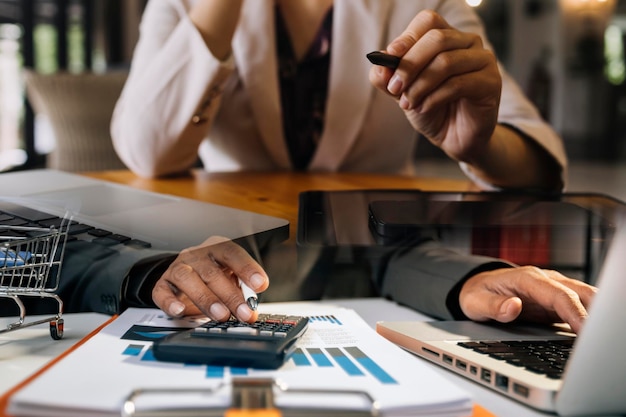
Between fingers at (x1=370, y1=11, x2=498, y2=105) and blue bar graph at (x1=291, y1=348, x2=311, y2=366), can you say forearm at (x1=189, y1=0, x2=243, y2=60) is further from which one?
blue bar graph at (x1=291, y1=348, x2=311, y2=366)

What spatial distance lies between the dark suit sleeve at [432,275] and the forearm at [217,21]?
A: 0.25 metres

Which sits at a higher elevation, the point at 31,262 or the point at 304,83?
the point at 304,83

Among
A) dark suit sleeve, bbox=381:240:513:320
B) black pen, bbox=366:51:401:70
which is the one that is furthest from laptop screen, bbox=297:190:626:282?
black pen, bbox=366:51:401:70

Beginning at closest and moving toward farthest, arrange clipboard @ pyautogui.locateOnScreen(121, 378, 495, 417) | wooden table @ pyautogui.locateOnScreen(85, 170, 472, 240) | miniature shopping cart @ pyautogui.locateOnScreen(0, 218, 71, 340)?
clipboard @ pyautogui.locateOnScreen(121, 378, 495, 417) → miniature shopping cart @ pyautogui.locateOnScreen(0, 218, 71, 340) → wooden table @ pyautogui.locateOnScreen(85, 170, 472, 240)

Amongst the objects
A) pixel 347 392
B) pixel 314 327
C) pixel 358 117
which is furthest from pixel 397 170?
pixel 347 392

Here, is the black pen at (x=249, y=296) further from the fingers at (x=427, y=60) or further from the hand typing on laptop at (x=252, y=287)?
the fingers at (x=427, y=60)

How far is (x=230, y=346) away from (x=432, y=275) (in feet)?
0.89

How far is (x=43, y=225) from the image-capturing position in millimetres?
439

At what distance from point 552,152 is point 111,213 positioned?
429 mm

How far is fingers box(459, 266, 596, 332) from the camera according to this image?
1.47 ft

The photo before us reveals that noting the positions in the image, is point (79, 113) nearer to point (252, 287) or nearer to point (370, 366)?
point (252, 287)

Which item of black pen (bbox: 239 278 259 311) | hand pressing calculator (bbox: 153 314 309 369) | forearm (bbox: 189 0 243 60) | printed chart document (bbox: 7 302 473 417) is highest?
forearm (bbox: 189 0 243 60)

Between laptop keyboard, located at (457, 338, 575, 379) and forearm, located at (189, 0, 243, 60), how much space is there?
1.08 ft

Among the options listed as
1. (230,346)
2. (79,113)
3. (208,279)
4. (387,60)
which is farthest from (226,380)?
(79,113)
